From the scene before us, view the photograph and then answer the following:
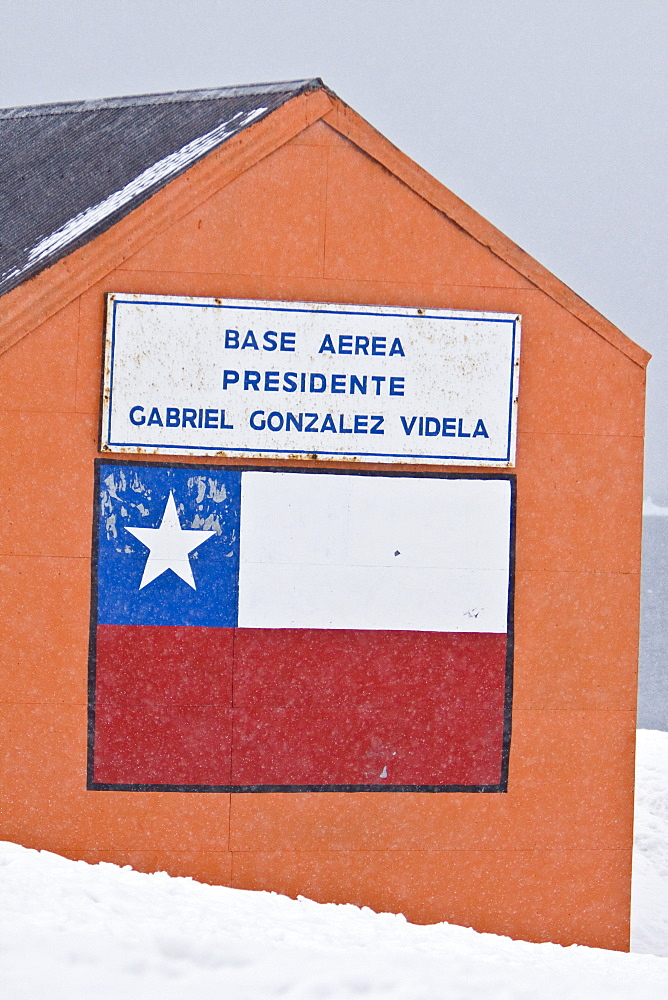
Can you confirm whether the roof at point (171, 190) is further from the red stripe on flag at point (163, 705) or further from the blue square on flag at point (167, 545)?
the red stripe on flag at point (163, 705)

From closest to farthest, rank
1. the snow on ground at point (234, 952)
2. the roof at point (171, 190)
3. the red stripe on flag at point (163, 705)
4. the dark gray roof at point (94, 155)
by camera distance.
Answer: the snow on ground at point (234, 952), the roof at point (171, 190), the red stripe on flag at point (163, 705), the dark gray roof at point (94, 155)

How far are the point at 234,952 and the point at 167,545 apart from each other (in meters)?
2.80

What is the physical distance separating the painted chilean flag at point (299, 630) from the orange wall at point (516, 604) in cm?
14

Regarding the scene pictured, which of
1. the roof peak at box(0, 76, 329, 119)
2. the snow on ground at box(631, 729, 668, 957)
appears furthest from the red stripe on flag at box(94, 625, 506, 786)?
the snow on ground at box(631, 729, 668, 957)

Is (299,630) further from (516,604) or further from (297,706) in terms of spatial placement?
(516,604)

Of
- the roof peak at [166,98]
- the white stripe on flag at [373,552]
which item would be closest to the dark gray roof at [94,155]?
the roof peak at [166,98]

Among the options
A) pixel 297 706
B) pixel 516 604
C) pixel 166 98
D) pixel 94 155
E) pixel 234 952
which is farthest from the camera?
pixel 166 98

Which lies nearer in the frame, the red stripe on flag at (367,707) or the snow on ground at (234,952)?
the snow on ground at (234,952)

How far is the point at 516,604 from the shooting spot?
7.96 meters

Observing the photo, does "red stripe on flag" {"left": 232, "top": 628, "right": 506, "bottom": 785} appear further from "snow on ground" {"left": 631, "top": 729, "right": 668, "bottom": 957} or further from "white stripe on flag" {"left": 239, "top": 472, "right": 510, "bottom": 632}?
"snow on ground" {"left": 631, "top": 729, "right": 668, "bottom": 957}

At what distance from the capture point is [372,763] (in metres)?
7.80

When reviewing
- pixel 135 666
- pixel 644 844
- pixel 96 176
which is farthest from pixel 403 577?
pixel 644 844

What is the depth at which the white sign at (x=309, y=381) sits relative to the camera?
765 centimetres

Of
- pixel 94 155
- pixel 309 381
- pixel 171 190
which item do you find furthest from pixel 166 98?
pixel 309 381
